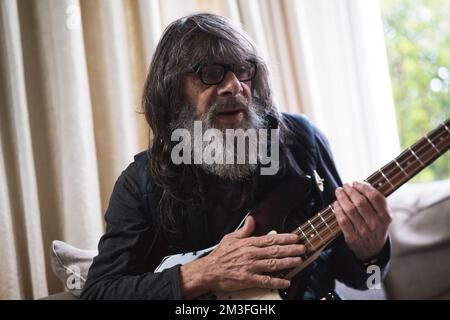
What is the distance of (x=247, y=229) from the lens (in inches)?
32.6

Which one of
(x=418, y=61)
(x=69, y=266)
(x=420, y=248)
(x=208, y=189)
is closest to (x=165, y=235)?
(x=208, y=189)

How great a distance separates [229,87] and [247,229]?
0.92 feet

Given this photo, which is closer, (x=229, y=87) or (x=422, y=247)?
(x=229, y=87)

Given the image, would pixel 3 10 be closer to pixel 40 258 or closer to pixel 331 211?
pixel 40 258

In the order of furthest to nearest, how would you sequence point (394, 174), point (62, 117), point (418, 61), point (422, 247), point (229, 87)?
1. point (418, 61)
2. point (62, 117)
3. point (422, 247)
4. point (229, 87)
5. point (394, 174)

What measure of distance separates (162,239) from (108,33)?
60 centimetres

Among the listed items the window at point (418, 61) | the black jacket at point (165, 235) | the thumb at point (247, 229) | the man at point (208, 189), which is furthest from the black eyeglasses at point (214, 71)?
the window at point (418, 61)

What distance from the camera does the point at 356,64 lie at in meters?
1.41

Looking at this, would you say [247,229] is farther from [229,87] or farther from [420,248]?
[420,248]

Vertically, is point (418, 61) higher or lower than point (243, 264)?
higher

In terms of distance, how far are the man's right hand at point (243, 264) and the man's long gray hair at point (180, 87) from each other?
12 centimetres

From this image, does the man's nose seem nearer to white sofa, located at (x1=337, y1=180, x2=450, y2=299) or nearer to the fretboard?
the fretboard

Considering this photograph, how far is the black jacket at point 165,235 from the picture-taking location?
0.85m

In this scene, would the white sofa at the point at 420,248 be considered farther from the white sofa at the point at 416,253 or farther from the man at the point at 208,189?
the man at the point at 208,189
